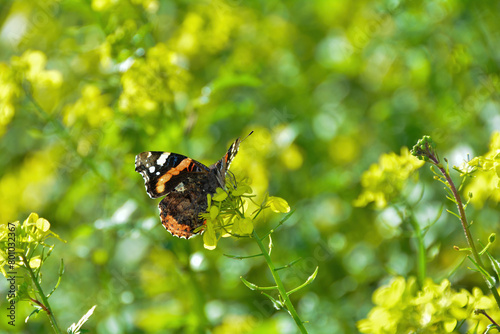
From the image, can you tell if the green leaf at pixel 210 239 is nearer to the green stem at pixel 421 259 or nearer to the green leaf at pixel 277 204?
the green leaf at pixel 277 204

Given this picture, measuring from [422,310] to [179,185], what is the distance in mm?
1287

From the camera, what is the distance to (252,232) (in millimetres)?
1924

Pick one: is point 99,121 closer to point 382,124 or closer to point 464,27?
point 382,124

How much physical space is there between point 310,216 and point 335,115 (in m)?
1.18

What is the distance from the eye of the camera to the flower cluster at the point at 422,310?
1.63 m

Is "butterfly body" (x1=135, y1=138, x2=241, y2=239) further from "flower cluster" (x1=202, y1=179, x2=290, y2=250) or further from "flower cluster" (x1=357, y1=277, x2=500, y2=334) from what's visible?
"flower cluster" (x1=357, y1=277, x2=500, y2=334)

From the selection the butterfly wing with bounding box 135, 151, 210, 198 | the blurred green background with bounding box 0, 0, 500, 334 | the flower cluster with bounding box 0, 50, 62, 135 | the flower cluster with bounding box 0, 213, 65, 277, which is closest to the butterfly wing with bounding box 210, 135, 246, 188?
the blurred green background with bounding box 0, 0, 500, 334

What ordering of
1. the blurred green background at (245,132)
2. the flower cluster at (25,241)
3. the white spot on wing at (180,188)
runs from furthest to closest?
the blurred green background at (245,132), the white spot on wing at (180,188), the flower cluster at (25,241)

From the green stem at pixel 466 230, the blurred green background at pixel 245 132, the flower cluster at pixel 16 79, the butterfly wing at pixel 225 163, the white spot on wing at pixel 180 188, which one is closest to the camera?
the green stem at pixel 466 230

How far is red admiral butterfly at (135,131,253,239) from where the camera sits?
7.82 feet

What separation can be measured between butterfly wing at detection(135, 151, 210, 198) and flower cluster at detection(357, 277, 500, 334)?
111cm

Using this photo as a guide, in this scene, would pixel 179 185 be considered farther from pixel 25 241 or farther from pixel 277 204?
pixel 25 241

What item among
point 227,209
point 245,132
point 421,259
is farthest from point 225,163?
point 245,132

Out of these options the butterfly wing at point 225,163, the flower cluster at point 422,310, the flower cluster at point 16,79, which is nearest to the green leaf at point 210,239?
the butterfly wing at point 225,163
